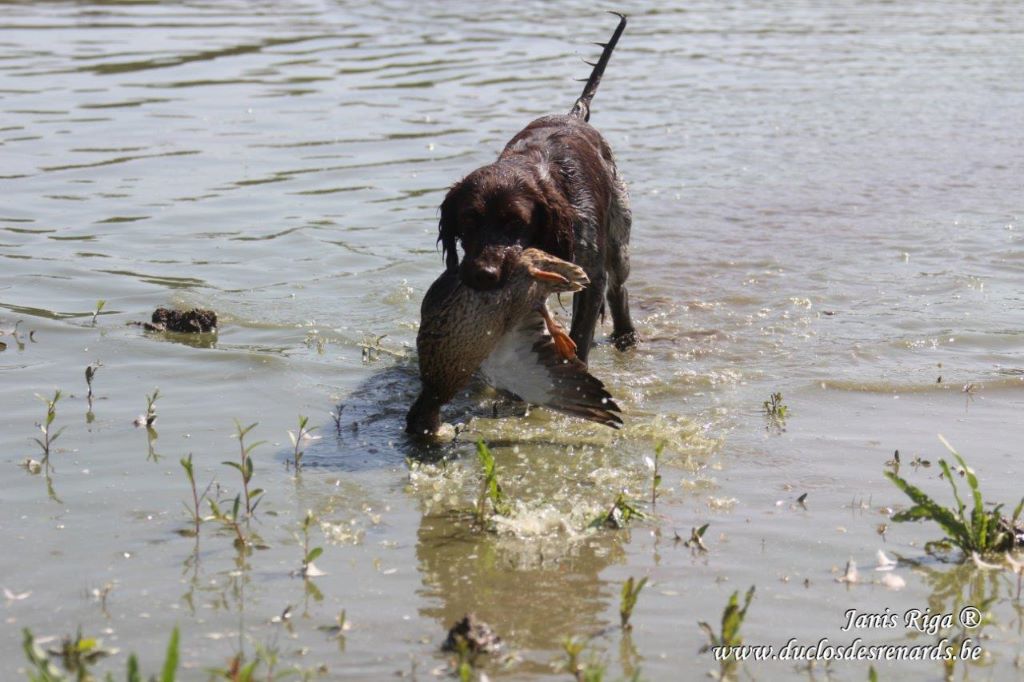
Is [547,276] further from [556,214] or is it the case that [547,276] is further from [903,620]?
[903,620]

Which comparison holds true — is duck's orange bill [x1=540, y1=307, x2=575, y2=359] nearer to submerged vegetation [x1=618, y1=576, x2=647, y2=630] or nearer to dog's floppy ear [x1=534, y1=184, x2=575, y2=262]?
dog's floppy ear [x1=534, y1=184, x2=575, y2=262]

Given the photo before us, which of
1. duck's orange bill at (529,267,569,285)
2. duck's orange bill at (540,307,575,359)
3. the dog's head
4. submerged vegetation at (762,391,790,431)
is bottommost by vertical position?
submerged vegetation at (762,391,790,431)

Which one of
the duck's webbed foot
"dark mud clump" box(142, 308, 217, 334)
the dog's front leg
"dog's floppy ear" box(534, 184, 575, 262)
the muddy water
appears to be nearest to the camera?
the muddy water

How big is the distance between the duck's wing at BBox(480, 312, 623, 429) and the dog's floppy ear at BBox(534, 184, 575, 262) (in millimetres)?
376

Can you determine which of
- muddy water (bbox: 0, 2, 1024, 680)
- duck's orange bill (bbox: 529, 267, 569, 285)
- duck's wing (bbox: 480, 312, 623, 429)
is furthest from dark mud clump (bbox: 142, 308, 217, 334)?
duck's orange bill (bbox: 529, 267, 569, 285)

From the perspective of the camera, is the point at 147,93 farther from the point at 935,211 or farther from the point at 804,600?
the point at 804,600

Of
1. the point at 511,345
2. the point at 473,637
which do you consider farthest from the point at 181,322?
the point at 473,637

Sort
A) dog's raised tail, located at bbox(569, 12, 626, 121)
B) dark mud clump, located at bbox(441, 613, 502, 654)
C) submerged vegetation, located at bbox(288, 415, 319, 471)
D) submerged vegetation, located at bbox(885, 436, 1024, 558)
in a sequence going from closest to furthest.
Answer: dark mud clump, located at bbox(441, 613, 502, 654)
submerged vegetation, located at bbox(885, 436, 1024, 558)
submerged vegetation, located at bbox(288, 415, 319, 471)
dog's raised tail, located at bbox(569, 12, 626, 121)

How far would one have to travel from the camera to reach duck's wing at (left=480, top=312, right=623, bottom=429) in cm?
598

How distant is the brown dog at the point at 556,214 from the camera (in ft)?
19.0

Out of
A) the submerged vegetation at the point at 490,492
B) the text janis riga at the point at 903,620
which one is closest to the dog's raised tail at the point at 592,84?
the submerged vegetation at the point at 490,492

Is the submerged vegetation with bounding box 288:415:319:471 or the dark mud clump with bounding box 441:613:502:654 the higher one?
the dark mud clump with bounding box 441:613:502:654

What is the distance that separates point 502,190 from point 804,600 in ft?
7.65

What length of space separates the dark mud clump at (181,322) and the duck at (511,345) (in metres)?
1.92
